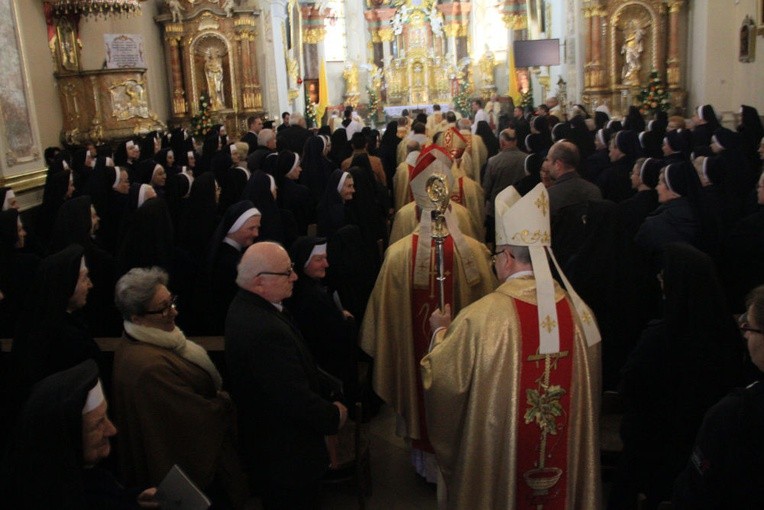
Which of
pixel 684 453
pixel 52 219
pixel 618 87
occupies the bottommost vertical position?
pixel 684 453

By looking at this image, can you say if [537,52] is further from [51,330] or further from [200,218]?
[51,330]

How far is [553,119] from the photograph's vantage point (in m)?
13.6

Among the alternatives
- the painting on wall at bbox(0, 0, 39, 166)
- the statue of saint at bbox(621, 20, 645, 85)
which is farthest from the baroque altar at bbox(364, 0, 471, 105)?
the painting on wall at bbox(0, 0, 39, 166)

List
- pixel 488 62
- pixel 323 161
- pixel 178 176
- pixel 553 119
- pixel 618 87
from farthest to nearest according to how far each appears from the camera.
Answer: pixel 488 62, pixel 618 87, pixel 553 119, pixel 323 161, pixel 178 176

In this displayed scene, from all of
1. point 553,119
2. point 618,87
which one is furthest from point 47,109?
point 618,87

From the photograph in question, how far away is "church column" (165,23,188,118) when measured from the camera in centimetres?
1780

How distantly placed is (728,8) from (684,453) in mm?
15071

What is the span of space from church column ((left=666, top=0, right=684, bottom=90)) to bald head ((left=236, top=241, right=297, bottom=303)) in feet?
53.4

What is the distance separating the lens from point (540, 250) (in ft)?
10.7

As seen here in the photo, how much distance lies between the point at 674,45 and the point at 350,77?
15952 mm

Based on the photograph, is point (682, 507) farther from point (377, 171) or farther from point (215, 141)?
point (215, 141)

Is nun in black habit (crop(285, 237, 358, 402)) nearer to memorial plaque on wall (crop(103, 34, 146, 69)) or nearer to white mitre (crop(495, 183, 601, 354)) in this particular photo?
white mitre (crop(495, 183, 601, 354))

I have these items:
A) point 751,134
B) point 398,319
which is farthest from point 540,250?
point 751,134

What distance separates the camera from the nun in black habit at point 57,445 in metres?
2.32
